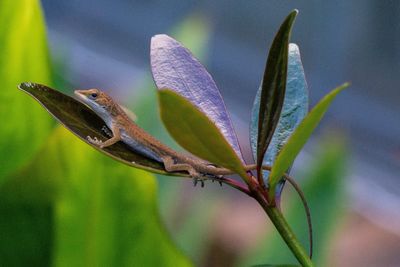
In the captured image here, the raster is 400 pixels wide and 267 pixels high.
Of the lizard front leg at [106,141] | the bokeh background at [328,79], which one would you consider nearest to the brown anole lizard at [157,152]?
the lizard front leg at [106,141]

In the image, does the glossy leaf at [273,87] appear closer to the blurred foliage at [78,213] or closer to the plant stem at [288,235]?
the plant stem at [288,235]

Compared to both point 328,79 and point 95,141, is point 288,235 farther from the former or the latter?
point 328,79

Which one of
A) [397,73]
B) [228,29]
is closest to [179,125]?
[397,73]

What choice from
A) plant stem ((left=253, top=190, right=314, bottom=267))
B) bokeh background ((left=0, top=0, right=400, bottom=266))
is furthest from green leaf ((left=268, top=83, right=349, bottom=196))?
bokeh background ((left=0, top=0, right=400, bottom=266))

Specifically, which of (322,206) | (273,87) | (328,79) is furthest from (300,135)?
(328,79)

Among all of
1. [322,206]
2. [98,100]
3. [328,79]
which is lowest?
[328,79]

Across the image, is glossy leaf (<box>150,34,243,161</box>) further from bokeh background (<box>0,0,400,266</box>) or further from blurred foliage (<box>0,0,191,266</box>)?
bokeh background (<box>0,0,400,266</box>)

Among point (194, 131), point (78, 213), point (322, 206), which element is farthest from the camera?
point (322, 206)

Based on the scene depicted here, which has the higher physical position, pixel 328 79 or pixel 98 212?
pixel 98 212

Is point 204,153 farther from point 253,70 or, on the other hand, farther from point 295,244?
point 253,70
